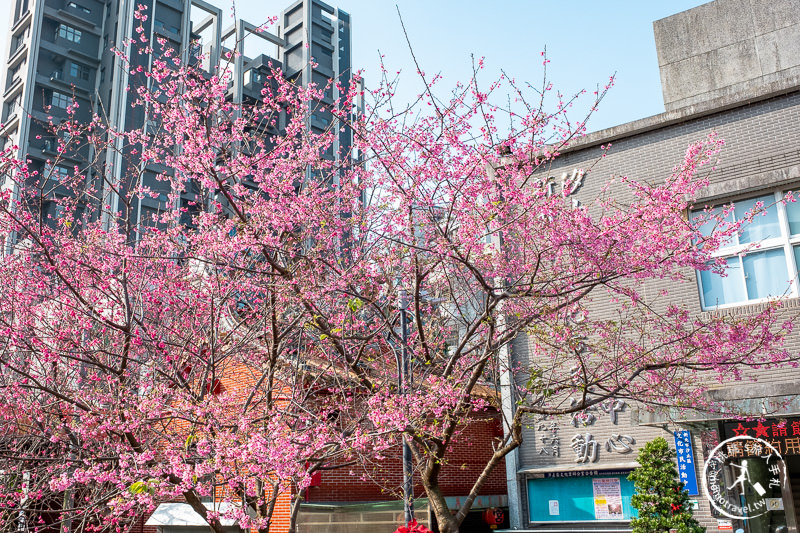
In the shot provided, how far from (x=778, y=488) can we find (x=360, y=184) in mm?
8333

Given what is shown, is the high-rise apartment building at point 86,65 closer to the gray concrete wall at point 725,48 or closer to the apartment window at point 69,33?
the apartment window at point 69,33

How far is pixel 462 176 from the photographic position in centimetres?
852

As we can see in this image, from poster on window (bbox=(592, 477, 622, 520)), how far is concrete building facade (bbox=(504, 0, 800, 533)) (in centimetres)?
2

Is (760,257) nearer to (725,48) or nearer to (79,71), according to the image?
(725,48)

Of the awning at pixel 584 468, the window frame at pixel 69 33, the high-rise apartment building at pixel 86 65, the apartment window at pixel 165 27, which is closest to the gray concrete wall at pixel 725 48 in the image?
the awning at pixel 584 468

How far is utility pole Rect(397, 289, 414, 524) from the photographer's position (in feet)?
28.4

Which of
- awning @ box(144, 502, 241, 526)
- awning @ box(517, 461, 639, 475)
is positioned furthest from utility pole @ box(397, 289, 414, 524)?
awning @ box(144, 502, 241, 526)

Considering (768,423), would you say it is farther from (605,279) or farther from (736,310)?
(605,279)

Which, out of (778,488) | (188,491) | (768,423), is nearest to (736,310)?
(768,423)

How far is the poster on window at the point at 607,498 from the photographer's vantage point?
12849mm

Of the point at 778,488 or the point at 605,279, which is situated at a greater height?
the point at 605,279

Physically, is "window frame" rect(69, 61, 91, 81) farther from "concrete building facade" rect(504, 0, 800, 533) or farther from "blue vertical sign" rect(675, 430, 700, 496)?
"blue vertical sign" rect(675, 430, 700, 496)

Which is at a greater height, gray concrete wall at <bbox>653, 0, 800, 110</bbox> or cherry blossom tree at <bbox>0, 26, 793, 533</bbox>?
gray concrete wall at <bbox>653, 0, 800, 110</bbox>

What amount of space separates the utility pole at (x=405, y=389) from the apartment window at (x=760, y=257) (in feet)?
19.5
